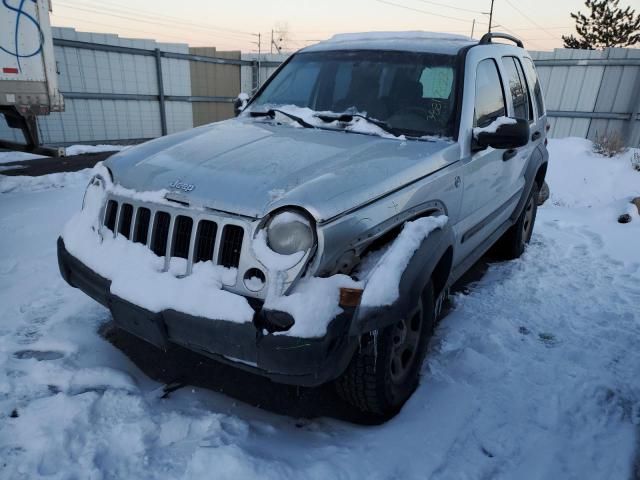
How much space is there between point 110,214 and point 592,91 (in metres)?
12.5

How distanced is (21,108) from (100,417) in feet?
17.7

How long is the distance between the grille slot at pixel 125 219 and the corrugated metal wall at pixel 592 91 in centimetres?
1230

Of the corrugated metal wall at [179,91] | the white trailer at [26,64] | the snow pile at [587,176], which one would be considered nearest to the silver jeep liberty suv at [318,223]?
the white trailer at [26,64]

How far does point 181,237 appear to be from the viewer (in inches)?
83.0

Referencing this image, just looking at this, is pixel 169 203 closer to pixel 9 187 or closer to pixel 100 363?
pixel 100 363

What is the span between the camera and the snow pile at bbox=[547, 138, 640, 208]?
27.9ft

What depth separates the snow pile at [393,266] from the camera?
1.79 meters

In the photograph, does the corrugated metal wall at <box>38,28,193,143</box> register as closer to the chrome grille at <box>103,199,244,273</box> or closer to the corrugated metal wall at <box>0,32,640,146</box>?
the corrugated metal wall at <box>0,32,640,146</box>

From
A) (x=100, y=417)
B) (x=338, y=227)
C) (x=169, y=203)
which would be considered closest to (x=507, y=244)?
(x=338, y=227)

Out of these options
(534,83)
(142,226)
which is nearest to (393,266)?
(142,226)

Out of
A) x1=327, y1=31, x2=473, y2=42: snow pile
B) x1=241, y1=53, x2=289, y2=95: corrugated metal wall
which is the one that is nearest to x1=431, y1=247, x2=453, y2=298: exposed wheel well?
x1=327, y1=31, x2=473, y2=42: snow pile

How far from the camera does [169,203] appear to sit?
83.7 inches

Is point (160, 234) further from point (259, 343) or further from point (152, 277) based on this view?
point (259, 343)

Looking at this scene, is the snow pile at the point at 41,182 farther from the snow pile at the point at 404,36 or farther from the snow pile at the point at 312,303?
the snow pile at the point at 312,303
